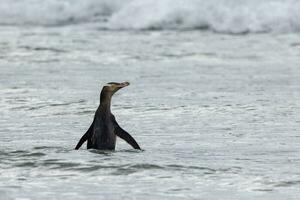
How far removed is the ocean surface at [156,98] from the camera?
10.3m

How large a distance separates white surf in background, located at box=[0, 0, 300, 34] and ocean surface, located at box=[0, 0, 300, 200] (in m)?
0.04

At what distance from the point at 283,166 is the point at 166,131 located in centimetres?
280

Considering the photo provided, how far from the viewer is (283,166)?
10.9m

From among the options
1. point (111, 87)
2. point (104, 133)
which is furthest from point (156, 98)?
point (104, 133)

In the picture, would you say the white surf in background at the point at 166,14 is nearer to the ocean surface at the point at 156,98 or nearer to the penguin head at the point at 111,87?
the ocean surface at the point at 156,98

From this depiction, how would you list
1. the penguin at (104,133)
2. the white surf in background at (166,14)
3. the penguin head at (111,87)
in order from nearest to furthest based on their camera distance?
1. the penguin at (104,133)
2. the penguin head at (111,87)
3. the white surf in background at (166,14)

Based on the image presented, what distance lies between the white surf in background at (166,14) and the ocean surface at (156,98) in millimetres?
36

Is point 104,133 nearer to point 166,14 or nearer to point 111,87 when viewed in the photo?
point 111,87

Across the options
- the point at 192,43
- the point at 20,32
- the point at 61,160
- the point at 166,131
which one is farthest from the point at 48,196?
the point at 20,32

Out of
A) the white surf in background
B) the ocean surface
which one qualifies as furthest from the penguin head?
the white surf in background

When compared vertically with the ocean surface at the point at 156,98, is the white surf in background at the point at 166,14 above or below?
above

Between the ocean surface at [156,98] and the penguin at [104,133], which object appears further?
the penguin at [104,133]

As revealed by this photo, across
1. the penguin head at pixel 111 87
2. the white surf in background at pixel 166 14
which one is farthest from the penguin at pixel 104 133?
the white surf in background at pixel 166 14

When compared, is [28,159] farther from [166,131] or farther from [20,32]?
[20,32]
